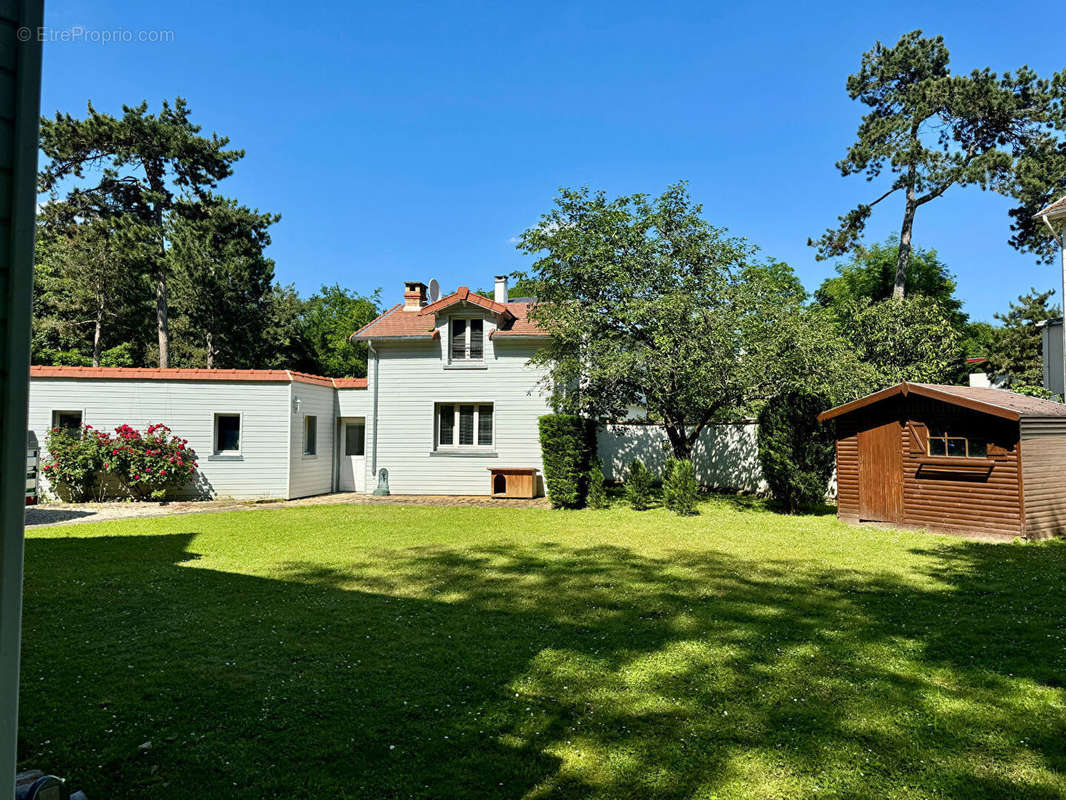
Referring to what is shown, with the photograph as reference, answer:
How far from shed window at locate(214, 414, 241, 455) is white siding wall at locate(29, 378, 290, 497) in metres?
0.32

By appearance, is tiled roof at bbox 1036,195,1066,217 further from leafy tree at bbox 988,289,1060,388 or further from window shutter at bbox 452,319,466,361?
window shutter at bbox 452,319,466,361

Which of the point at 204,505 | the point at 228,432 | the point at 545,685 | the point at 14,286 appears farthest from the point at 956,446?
the point at 228,432

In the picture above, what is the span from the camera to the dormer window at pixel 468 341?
18.5 meters

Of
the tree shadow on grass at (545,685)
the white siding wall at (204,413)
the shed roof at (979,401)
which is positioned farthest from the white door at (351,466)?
the shed roof at (979,401)

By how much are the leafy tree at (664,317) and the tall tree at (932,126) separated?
13035 millimetres

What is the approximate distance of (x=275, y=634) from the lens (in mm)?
5484

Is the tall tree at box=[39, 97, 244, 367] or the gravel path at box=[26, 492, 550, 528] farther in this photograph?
the tall tree at box=[39, 97, 244, 367]

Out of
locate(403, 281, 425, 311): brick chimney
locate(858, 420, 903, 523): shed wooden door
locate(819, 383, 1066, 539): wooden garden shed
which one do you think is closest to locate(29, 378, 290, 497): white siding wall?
locate(403, 281, 425, 311): brick chimney

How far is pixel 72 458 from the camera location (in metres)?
15.1

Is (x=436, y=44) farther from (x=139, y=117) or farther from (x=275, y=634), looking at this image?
(x=139, y=117)

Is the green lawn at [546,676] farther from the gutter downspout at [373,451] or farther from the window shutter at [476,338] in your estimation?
the window shutter at [476,338]

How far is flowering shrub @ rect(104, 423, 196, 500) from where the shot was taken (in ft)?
49.8

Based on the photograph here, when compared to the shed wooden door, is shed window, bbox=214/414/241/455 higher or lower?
higher

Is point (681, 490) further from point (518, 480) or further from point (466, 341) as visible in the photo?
point (466, 341)
